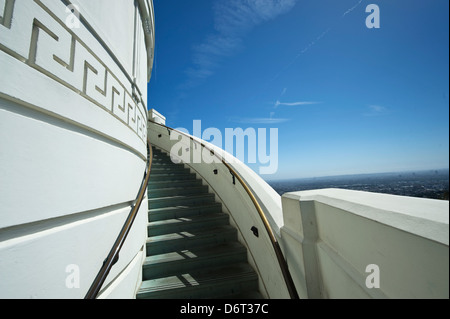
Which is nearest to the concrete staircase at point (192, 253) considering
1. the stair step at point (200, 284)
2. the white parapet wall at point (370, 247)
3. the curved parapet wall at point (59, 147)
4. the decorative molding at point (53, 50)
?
the stair step at point (200, 284)

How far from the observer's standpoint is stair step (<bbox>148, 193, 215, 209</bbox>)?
12.3ft

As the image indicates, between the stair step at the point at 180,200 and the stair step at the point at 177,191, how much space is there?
177 millimetres

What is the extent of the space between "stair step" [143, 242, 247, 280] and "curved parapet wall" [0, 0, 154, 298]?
26.8 inches

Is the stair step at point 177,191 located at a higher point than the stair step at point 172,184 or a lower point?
lower

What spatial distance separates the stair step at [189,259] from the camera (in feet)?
8.39

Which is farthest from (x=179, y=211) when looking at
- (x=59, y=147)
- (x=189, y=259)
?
(x=59, y=147)

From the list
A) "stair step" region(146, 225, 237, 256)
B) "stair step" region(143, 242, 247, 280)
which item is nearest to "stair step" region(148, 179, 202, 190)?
"stair step" region(146, 225, 237, 256)

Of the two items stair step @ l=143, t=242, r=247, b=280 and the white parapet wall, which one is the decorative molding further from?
stair step @ l=143, t=242, r=247, b=280

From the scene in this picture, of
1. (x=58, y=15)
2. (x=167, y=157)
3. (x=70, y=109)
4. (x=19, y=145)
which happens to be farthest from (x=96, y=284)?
(x=167, y=157)

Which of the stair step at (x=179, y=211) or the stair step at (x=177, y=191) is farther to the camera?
the stair step at (x=177, y=191)

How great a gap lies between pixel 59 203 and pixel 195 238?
218cm

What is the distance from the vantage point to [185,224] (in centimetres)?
327

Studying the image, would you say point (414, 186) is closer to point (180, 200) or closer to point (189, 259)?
point (189, 259)

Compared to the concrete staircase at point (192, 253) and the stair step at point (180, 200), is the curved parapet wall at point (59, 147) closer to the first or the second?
the concrete staircase at point (192, 253)
